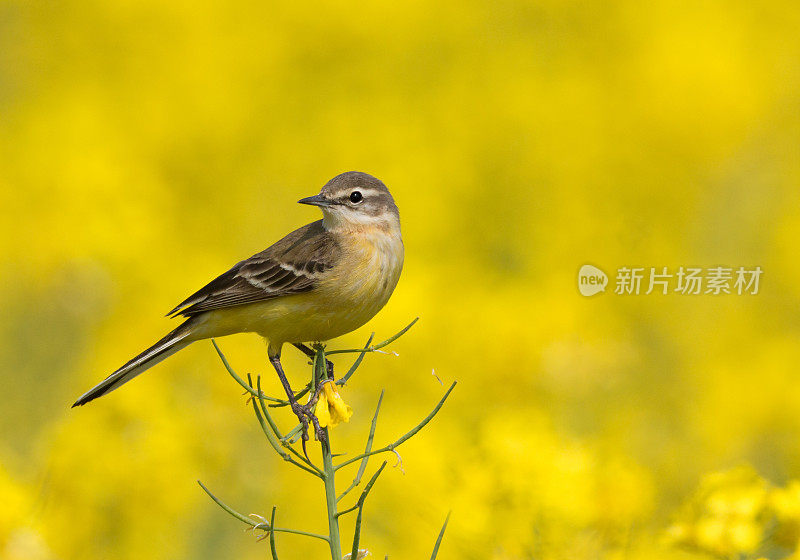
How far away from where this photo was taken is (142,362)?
4191mm

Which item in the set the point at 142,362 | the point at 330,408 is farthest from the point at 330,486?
the point at 142,362

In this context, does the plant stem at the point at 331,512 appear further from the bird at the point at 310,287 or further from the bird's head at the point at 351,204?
the bird's head at the point at 351,204

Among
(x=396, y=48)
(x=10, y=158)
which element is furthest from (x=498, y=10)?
(x=10, y=158)

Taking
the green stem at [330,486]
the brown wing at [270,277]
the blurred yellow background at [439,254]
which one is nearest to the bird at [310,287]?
the brown wing at [270,277]

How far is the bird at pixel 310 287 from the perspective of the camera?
4438mm

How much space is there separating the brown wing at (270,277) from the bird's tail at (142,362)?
10 cm

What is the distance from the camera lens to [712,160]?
11.0 meters

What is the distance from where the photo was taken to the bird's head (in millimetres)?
5023

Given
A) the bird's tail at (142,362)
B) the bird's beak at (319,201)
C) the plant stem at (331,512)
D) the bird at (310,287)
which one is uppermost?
the bird's beak at (319,201)

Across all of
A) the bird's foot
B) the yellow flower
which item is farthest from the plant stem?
the bird's foot

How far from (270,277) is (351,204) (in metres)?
0.63

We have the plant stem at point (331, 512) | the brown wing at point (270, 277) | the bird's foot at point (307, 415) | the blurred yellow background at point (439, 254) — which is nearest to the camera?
the plant stem at point (331, 512)

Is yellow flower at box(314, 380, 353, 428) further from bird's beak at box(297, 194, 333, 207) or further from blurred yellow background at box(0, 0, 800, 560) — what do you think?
bird's beak at box(297, 194, 333, 207)

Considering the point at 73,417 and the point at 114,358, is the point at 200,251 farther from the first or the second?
the point at 73,417
